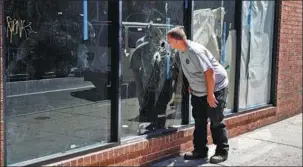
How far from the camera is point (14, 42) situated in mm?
3916

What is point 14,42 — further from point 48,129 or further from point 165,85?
point 165,85

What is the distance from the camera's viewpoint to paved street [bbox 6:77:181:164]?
3.99 m

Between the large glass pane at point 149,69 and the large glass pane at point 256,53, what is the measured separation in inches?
65.8

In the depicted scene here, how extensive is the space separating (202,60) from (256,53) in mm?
2591

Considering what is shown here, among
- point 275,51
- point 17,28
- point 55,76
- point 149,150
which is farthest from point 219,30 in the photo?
point 17,28

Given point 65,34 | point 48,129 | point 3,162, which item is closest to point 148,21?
point 65,34

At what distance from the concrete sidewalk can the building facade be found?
229 mm

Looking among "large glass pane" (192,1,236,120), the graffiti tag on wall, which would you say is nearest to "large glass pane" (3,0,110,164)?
the graffiti tag on wall

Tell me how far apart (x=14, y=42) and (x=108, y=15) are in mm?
1189

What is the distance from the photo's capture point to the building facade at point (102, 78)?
158 inches

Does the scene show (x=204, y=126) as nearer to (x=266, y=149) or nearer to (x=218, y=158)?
(x=218, y=158)

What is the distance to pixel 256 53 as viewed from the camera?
7.20 metres

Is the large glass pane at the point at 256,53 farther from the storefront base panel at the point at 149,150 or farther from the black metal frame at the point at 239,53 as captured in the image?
the storefront base panel at the point at 149,150

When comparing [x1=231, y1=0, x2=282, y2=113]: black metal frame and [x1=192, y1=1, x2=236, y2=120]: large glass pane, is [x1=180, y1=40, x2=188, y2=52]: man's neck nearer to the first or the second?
[x1=192, y1=1, x2=236, y2=120]: large glass pane
